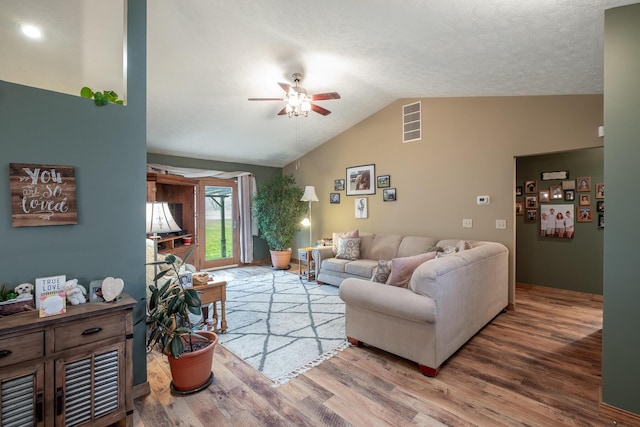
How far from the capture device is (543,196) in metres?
4.62

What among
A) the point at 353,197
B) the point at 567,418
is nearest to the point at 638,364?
the point at 567,418

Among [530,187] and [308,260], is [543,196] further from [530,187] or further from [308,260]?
[308,260]

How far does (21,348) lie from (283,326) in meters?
2.25

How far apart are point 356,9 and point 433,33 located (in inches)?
27.9

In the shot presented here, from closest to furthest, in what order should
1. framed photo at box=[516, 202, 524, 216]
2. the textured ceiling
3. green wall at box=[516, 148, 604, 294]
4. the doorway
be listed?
the textured ceiling, green wall at box=[516, 148, 604, 294], framed photo at box=[516, 202, 524, 216], the doorway

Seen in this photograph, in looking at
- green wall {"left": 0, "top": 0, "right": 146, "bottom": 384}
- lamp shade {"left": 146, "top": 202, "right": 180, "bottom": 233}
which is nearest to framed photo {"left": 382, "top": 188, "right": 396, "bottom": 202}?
lamp shade {"left": 146, "top": 202, "right": 180, "bottom": 233}

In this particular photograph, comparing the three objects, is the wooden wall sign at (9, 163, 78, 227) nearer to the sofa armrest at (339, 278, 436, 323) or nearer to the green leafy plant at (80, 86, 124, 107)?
the green leafy plant at (80, 86, 124, 107)

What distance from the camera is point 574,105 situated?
329cm

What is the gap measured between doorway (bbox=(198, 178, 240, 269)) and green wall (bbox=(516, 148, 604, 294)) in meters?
5.88

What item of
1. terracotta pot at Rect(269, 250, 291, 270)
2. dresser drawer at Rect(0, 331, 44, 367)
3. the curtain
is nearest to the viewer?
dresser drawer at Rect(0, 331, 44, 367)

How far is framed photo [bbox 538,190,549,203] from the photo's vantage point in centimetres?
459

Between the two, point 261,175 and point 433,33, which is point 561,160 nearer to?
point 433,33

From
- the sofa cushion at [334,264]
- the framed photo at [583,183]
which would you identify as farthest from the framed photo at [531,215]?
the sofa cushion at [334,264]

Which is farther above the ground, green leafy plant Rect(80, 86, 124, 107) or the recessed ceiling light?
the recessed ceiling light
